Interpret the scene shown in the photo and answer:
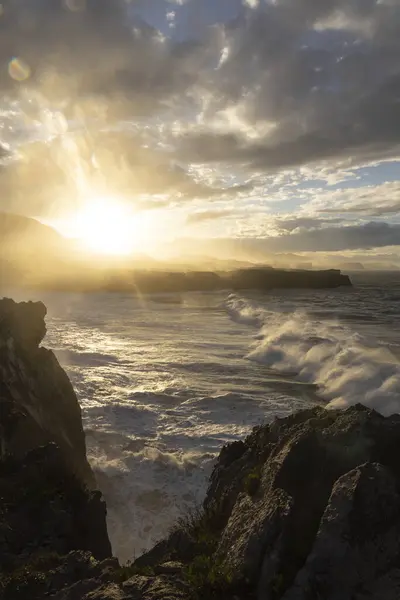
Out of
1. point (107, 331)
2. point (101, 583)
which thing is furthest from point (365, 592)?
point (107, 331)

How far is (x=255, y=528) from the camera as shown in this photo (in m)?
5.03

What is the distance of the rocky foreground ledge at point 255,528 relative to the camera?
4.46 metres

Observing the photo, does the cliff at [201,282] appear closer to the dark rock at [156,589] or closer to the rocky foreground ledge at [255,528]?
the rocky foreground ledge at [255,528]

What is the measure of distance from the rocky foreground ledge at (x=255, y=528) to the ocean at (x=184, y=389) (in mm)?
4254

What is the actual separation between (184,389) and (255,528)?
18.1 m

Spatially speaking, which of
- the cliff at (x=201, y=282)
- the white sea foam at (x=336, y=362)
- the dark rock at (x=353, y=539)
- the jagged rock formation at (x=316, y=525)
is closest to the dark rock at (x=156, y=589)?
the jagged rock formation at (x=316, y=525)

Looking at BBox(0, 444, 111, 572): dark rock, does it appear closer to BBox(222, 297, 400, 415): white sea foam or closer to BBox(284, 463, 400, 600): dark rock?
BBox(284, 463, 400, 600): dark rock

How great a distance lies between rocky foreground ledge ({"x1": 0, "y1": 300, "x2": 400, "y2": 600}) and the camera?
4.46 metres

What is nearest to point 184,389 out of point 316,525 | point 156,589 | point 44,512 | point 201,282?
point 44,512

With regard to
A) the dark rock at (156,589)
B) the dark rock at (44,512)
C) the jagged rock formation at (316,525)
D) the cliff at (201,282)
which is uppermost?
the cliff at (201,282)

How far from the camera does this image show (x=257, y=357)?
101ft

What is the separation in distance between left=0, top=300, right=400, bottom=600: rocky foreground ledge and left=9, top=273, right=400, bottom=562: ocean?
14.0 ft

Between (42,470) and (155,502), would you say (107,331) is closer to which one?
(155,502)

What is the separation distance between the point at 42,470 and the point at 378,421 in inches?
233
